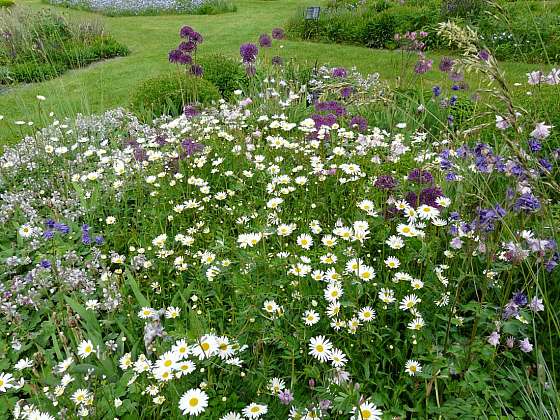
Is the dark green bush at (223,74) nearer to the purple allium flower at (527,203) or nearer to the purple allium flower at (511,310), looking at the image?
the purple allium flower at (527,203)

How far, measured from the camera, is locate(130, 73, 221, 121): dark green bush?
18.2 ft

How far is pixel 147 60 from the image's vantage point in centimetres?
945

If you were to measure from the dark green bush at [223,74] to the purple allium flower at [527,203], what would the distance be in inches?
193

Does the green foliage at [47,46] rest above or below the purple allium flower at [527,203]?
below

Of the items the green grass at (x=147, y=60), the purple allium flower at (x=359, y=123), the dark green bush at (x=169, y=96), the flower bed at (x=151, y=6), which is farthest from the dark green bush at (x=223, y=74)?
the flower bed at (x=151, y=6)

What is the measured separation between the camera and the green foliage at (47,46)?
8.29 meters

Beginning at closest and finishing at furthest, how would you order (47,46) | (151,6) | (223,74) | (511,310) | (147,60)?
(511,310)
(223,74)
(47,46)
(147,60)
(151,6)

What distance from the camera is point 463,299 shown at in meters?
2.21

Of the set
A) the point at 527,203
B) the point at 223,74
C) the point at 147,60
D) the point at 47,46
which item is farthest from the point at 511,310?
the point at 47,46

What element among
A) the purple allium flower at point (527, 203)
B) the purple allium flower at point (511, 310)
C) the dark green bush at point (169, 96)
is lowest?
A: the dark green bush at point (169, 96)

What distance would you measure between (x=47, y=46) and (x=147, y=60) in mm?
1757

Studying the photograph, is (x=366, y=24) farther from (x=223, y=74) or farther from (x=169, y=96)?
(x=169, y=96)

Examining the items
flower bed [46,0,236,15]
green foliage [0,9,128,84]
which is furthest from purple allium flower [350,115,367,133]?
flower bed [46,0,236,15]

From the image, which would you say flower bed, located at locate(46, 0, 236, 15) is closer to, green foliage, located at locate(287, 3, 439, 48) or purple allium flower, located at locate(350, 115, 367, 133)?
green foliage, located at locate(287, 3, 439, 48)
